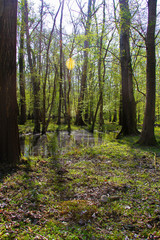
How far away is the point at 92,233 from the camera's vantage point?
259 cm

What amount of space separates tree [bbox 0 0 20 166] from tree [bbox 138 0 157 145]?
19.2 ft

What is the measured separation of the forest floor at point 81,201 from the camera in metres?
2.59

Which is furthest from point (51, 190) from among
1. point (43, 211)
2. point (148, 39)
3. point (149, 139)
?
point (148, 39)

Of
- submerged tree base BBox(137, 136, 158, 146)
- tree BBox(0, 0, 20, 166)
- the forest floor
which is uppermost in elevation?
tree BBox(0, 0, 20, 166)

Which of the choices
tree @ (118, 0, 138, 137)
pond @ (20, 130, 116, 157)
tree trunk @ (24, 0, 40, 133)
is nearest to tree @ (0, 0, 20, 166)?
pond @ (20, 130, 116, 157)

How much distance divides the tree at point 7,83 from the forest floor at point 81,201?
0.68 meters

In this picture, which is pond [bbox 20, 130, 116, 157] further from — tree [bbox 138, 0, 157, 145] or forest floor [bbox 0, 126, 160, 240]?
tree [bbox 138, 0, 157, 145]

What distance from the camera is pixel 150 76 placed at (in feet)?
25.6

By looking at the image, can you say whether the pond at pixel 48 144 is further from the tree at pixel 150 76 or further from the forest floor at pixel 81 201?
the tree at pixel 150 76

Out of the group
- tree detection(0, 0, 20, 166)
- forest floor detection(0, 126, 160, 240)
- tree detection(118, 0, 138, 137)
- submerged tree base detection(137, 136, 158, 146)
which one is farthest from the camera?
tree detection(118, 0, 138, 137)

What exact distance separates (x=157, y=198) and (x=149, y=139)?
195 inches

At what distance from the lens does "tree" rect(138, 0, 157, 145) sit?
7.53m

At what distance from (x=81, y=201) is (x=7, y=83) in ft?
12.2

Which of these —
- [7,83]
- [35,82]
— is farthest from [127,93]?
[7,83]
